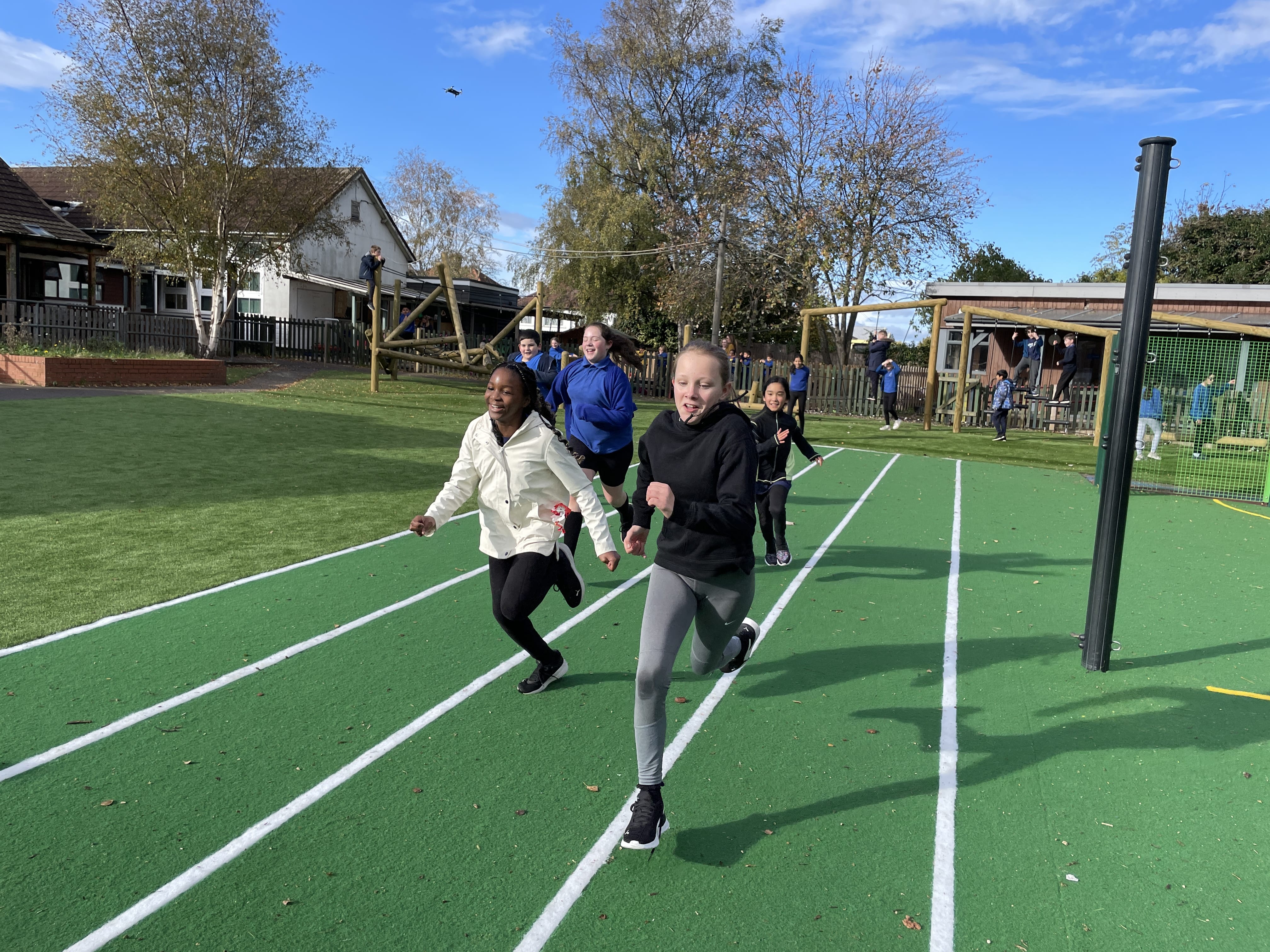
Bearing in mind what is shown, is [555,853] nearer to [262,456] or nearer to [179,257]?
[262,456]

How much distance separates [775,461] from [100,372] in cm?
1934

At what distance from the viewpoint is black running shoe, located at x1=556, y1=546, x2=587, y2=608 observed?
498cm

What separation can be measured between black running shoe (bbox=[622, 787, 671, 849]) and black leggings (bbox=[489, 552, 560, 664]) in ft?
4.33

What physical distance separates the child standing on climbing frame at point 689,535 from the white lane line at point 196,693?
2606 mm

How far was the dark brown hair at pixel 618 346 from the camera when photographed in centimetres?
719

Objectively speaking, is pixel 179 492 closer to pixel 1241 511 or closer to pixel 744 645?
pixel 744 645

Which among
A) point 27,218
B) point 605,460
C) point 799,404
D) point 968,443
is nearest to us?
point 605,460

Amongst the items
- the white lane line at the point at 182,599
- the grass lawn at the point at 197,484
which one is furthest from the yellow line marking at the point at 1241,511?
the white lane line at the point at 182,599

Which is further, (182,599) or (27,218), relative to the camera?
(27,218)

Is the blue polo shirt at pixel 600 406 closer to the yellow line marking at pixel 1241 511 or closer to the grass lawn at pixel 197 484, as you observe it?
the grass lawn at pixel 197 484

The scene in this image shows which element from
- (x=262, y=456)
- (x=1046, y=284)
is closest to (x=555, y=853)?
(x=262, y=456)

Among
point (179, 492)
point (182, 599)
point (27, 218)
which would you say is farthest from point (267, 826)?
point (27, 218)

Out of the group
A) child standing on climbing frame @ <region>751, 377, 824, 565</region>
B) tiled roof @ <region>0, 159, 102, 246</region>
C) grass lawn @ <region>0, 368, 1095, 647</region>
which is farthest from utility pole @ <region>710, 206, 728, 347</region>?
child standing on climbing frame @ <region>751, 377, 824, 565</region>

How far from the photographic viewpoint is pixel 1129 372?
17.6ft
